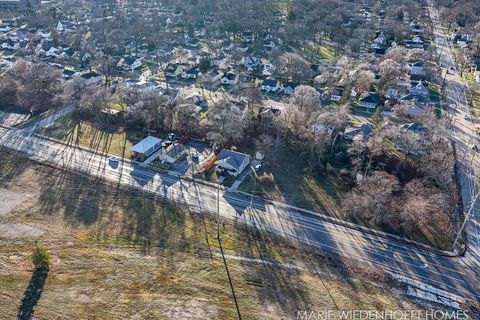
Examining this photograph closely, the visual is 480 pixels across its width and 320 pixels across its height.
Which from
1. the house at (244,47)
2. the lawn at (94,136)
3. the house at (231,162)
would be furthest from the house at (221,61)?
the house at (231,162)

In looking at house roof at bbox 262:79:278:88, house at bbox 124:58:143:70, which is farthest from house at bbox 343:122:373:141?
house at bbox 124:58:143:70

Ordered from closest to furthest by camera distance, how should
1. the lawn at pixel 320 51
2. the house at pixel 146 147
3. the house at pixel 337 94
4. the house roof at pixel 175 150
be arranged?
the house roof at pixel 175 150, the house at pixel 146 147, the house at pixel 337 94, the lawn at pixel 320 51

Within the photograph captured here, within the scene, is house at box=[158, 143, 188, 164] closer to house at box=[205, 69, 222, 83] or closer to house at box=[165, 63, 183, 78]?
house at box=[205, 69, 222, 83]

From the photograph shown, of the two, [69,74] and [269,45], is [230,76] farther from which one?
[69,74]

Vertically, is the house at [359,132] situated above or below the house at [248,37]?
below

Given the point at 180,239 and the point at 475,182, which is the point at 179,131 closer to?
the point at 180,239

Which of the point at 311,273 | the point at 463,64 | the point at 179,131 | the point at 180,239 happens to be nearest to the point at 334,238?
the point at 311,273

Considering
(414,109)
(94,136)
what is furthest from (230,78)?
(414,109)

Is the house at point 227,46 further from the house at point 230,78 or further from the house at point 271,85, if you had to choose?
the house at point 271,85

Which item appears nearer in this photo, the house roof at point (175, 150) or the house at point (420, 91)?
the house roof at point (175, 150)
